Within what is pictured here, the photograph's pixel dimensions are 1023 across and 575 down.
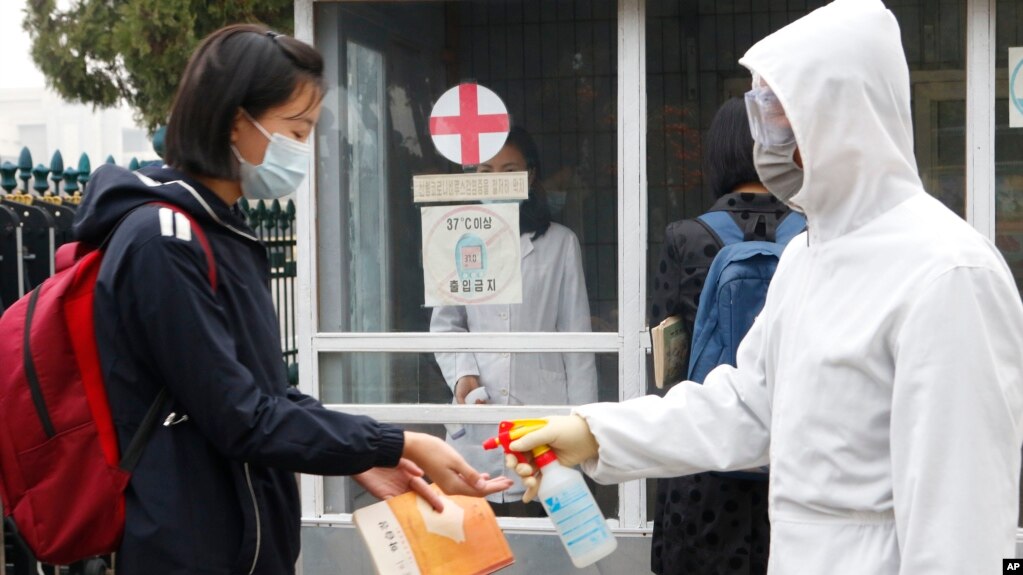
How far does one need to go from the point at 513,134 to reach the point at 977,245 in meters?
3.16

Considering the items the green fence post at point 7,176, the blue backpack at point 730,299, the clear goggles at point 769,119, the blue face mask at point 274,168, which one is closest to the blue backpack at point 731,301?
the blue backpack at point 730,299

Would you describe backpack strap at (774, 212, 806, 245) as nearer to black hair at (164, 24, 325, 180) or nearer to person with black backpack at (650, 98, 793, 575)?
person with black backpack at (650, 98, 793, 575)

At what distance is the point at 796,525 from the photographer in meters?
2.05

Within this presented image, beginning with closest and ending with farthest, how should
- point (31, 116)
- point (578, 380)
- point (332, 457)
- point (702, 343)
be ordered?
point (332, 457) → point (702, 343) → point (578, 380) → point (31, 116)

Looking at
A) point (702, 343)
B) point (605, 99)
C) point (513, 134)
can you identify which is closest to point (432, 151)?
point (513, 134)

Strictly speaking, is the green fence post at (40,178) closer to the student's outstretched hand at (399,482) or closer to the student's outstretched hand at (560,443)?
the student's outstretched hand at (399,482)

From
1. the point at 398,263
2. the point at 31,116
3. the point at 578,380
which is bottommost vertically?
the point at 578,380

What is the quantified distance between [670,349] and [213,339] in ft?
6.01

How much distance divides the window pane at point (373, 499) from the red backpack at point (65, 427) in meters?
2.51

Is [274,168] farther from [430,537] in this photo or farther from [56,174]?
[56,174]

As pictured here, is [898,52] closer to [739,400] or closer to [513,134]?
[739,400]

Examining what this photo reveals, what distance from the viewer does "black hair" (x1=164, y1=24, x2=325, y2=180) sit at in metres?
2.39

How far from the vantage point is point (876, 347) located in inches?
73.9

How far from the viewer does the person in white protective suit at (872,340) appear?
1760 mm
